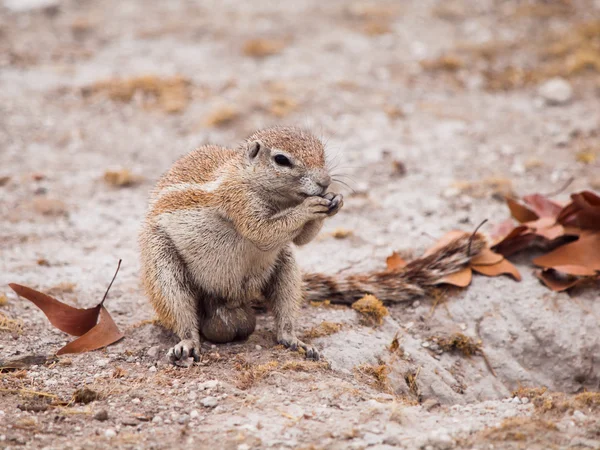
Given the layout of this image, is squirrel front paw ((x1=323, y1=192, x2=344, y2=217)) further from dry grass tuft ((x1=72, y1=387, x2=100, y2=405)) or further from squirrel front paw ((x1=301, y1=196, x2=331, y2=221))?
dry grass tuft ((x1=72, y1=387, x2=100, y2=405))

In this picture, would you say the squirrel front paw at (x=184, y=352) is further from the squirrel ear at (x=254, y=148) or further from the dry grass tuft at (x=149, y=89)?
the dry grass tuft at (x=149, y=89)

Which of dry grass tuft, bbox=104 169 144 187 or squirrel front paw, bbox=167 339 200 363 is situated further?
dry grass tuft, bbox=104 169 144 187

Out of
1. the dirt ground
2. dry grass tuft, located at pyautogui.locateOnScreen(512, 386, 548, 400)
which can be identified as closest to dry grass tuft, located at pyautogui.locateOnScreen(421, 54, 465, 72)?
the dirt ground

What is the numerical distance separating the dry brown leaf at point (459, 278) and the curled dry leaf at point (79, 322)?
2421 mm

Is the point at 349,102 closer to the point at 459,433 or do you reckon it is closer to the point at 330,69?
the point at 330,69

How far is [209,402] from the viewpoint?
4.06m

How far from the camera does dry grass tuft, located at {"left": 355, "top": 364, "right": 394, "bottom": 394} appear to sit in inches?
182

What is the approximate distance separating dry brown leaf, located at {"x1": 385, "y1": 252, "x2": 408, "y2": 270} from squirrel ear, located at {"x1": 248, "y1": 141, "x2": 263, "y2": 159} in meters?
1.75

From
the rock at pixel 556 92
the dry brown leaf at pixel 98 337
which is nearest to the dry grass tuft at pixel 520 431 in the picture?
the dry brown leaf at pixel 98 337

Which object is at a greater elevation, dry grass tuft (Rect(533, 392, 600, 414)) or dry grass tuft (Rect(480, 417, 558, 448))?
dry grass tuft (Rect(480, 417, 558, 448))

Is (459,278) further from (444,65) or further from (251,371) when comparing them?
(444,65)

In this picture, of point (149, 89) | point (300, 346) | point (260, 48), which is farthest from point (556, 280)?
point (260, 48)

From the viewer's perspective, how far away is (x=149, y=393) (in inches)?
165

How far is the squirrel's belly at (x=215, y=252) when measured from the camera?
186 inches
